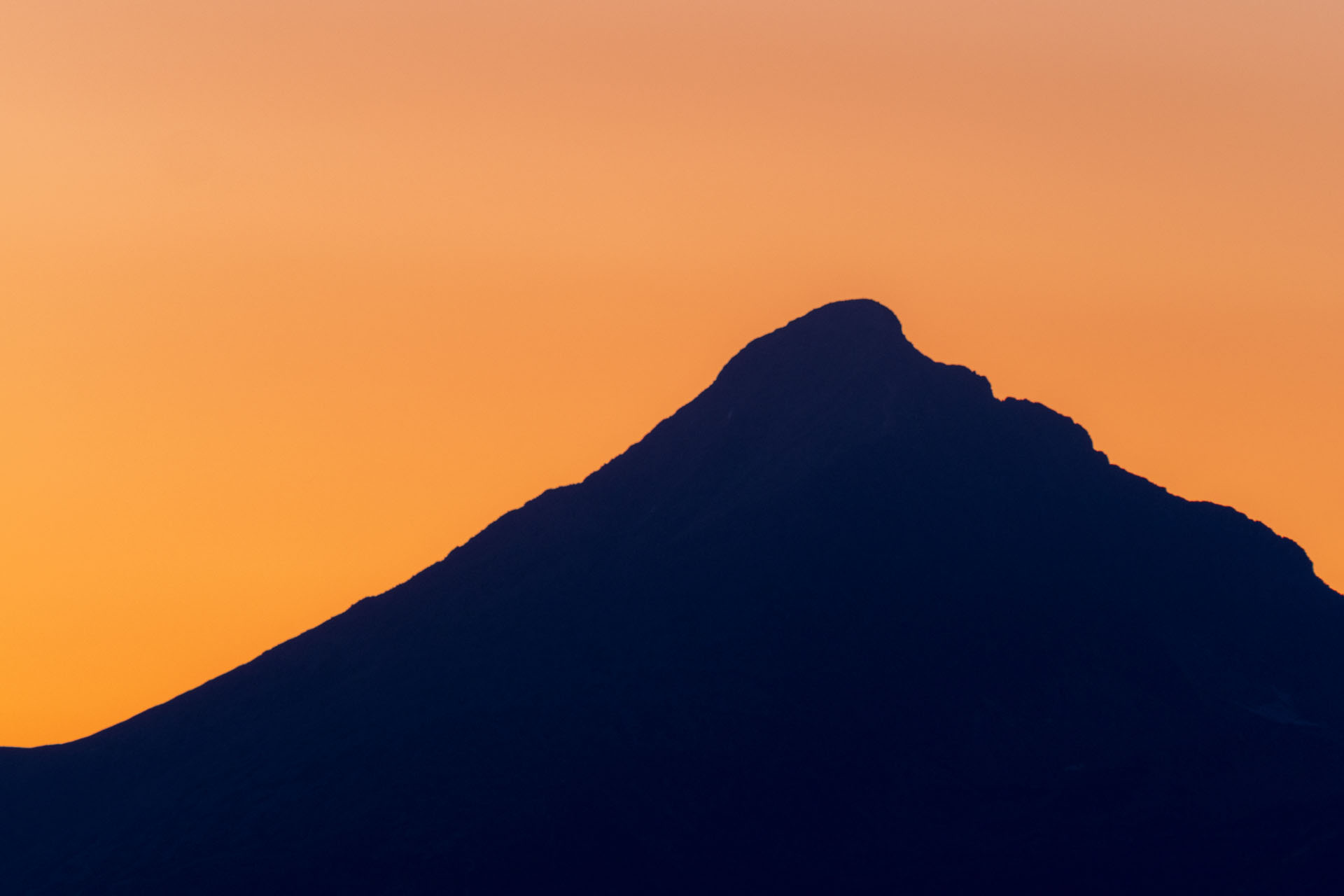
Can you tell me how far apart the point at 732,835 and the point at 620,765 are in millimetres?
11788

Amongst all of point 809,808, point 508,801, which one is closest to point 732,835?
point 809,808

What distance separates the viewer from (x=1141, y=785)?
19200 cm

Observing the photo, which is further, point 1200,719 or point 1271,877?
point 1200,719

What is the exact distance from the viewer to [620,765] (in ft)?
638

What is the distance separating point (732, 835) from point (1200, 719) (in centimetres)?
4187

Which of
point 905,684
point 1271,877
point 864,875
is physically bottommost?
point 1271,877

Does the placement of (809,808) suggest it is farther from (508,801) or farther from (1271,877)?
(1271,877)

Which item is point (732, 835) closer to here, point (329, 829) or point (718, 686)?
point (718, 686)

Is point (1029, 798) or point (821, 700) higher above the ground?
point (821, 700)

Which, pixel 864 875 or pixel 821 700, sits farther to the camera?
pixel 821 700

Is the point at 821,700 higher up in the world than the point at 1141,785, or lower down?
higher up

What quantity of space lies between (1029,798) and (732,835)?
24.3 m

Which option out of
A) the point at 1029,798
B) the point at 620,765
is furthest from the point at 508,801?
the point at 1029,798

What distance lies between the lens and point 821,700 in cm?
19862
